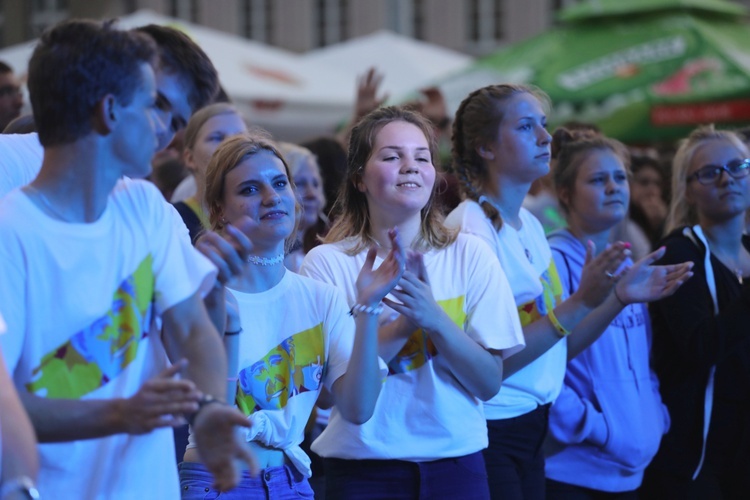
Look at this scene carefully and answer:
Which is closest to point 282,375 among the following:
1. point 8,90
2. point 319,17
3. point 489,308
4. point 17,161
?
point 489,308

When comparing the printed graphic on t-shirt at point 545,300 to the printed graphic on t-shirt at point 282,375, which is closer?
the printed graphic on t-shirt at point 282,375

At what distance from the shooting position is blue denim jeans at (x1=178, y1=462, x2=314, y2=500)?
2900 millimetres

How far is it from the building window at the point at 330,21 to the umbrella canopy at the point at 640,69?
17899 millimetres

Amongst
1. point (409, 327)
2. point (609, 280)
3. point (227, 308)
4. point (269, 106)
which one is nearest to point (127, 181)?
point (227, 308)

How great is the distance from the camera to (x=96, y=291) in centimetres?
208

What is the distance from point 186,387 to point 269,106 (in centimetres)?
714

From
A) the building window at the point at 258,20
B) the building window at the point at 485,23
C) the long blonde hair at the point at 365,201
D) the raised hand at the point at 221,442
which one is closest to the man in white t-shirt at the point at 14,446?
the raised hand at the point at 221,442

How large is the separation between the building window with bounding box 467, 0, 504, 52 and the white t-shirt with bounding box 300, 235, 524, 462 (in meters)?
23.7

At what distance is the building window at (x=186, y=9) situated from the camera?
27.7m

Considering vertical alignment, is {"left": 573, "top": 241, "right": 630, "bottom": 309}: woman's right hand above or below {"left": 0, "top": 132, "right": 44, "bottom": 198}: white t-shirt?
below

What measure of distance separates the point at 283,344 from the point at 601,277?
1405 millimetres

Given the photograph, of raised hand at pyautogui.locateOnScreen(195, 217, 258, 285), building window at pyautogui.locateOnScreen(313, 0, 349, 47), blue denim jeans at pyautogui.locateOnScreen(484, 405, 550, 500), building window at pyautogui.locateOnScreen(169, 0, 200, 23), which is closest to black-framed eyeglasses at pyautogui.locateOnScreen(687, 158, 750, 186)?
blue denim jeans at pyautogui.locateOnScreen(484, 405, 550, 500)

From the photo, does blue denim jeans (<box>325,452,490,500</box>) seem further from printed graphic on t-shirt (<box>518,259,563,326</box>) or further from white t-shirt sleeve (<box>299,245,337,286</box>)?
printed graphic on t-shirt (<box>518,259,563,326</box>)

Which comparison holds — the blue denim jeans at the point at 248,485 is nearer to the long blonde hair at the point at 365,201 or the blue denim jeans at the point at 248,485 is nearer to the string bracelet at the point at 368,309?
the string bracelet at the point at 368,309
